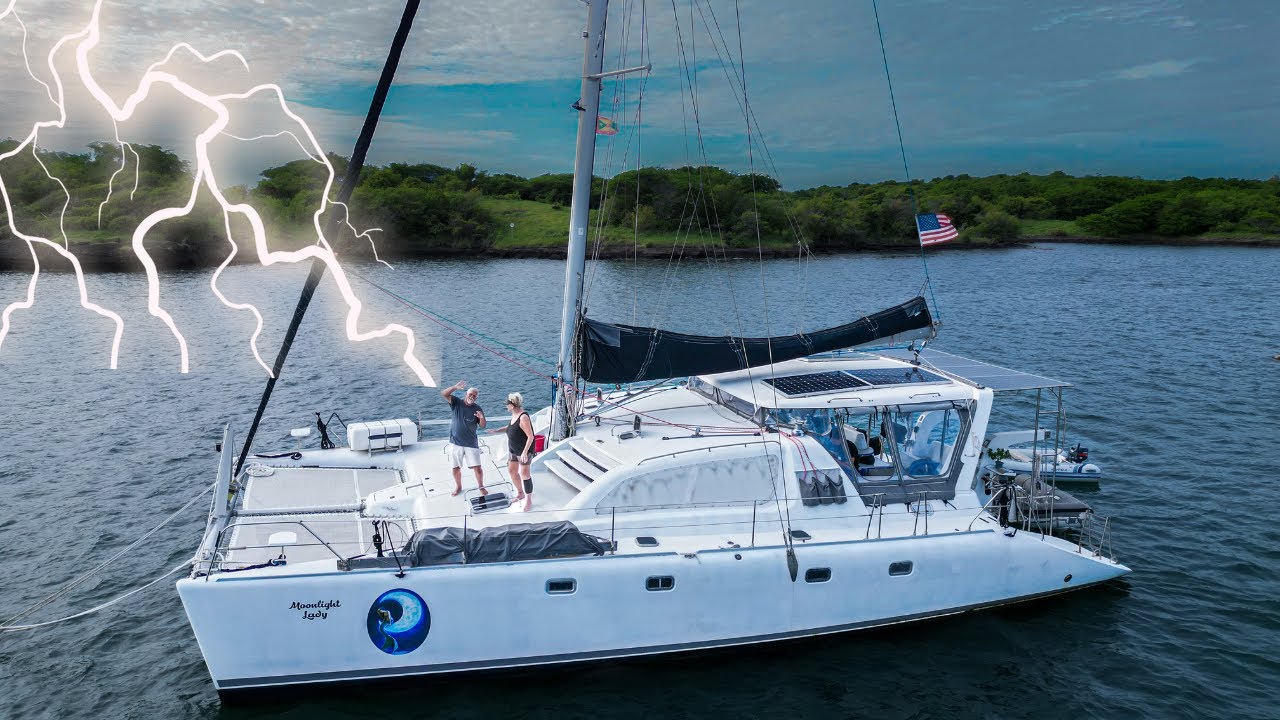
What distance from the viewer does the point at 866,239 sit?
8538 centimetres

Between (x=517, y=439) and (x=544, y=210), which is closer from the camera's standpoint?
(x=517, y=439)

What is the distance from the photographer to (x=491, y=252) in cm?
7356

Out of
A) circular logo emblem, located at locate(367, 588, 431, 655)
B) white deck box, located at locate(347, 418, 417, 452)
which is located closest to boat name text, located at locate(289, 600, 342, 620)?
circular logo emblem, located at locate(367, 588, 431, 655)

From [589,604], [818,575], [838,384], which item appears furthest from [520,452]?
[838,384]

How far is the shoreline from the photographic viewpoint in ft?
171

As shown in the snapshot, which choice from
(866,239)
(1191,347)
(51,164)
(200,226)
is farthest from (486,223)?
(1191,347)

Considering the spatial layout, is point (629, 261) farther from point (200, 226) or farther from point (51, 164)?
point (51, 164)

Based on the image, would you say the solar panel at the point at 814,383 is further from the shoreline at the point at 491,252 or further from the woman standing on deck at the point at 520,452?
the shoreline at the point at 491,252

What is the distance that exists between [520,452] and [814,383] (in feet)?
14.3

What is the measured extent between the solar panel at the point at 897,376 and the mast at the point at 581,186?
4415 millimetres

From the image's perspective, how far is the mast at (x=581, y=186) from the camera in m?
10.4

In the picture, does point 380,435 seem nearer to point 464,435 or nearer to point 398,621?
point 464,435

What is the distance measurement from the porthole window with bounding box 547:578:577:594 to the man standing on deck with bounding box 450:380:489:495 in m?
1.83

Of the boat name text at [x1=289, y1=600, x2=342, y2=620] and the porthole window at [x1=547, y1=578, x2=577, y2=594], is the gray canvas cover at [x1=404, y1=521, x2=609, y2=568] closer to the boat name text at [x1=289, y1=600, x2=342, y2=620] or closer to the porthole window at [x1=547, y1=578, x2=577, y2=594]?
the porthole window at [x1=547, y1=578, x2=577, y2=594]
